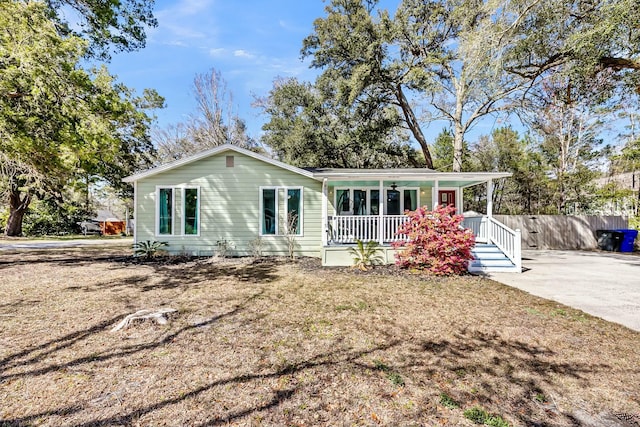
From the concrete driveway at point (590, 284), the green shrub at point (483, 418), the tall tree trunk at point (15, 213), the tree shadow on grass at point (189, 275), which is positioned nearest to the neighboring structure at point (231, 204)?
the tree shadow on grass at point (189, 275)

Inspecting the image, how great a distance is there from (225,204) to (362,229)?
191 inches

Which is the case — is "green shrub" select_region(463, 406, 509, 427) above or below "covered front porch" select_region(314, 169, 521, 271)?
below

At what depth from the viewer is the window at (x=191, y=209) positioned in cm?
1056

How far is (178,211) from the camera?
10.5 meters

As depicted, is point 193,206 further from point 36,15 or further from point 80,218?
point 80,218

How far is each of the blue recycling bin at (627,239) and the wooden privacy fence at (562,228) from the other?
80 cm

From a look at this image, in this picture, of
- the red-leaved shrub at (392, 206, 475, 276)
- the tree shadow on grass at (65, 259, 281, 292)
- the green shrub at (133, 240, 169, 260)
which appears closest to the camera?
the tree shadow on grass at (65, 259, 281, 292)

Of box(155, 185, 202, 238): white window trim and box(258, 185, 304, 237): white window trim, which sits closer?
box(155, 185, 202, 238): white window trim

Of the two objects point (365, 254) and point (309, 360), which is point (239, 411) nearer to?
point (309, 360)

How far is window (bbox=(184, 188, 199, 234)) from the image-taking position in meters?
10.6

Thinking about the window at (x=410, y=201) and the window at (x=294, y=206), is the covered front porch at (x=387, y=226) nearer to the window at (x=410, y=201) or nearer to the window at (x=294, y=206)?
the window at (x=410, y=201)

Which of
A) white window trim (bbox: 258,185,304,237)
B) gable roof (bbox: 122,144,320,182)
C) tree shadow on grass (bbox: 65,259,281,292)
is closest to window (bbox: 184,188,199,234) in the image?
gable roof (bbox: 122,144,320,182)

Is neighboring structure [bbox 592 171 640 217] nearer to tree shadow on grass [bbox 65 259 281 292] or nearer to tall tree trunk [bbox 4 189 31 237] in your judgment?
tree shadow on grass [bbox 65 259 281 292]

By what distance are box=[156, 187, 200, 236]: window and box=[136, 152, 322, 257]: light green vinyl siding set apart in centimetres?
4
